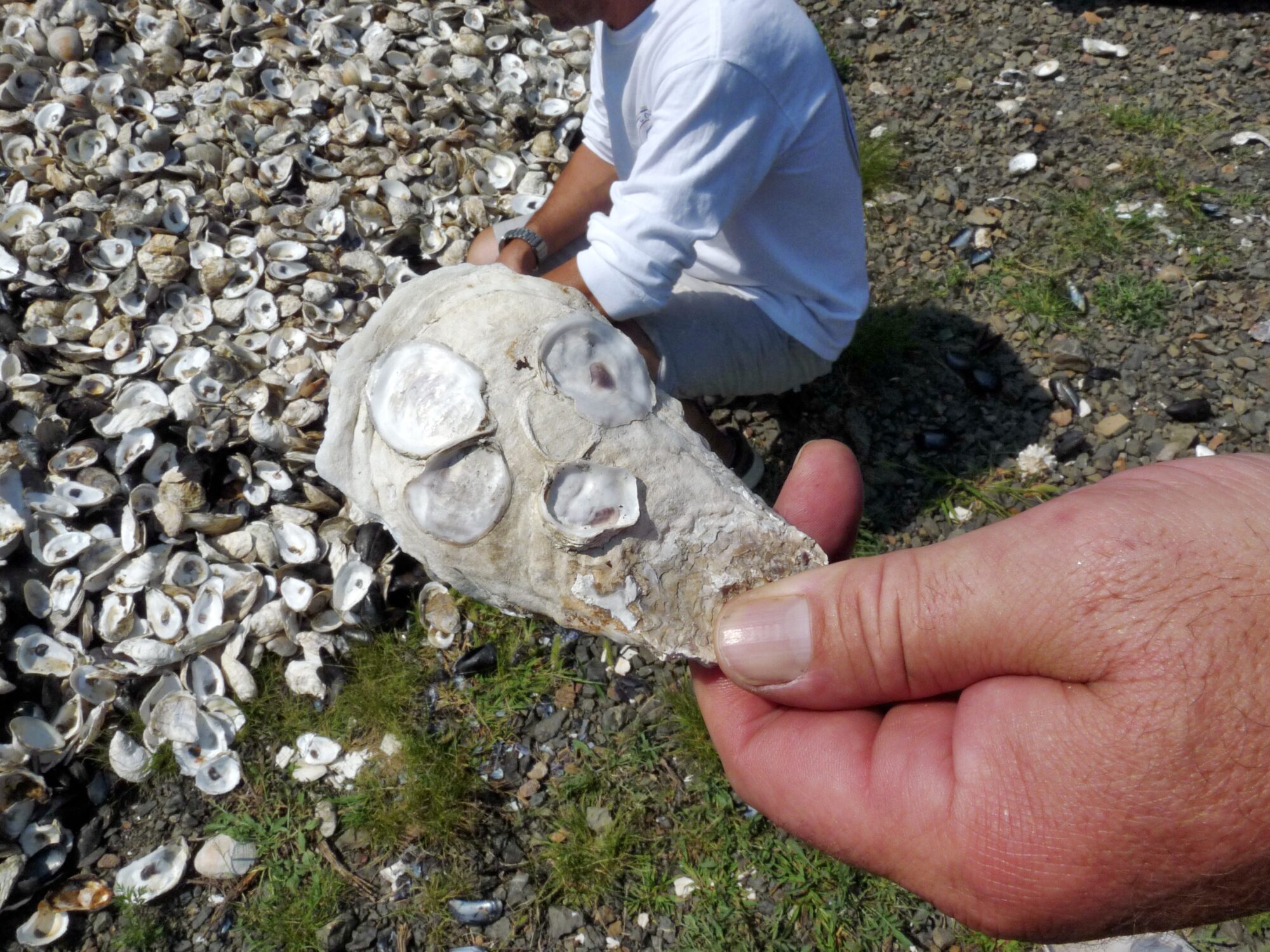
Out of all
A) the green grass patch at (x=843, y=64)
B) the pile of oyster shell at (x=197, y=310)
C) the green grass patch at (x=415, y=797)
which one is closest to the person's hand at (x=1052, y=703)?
the green grass patch at (x=415, y=797)

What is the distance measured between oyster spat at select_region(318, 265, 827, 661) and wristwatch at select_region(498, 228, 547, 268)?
1464 mm

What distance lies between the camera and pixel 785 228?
276 centimetres

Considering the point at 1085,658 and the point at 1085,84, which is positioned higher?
the point at 1085,658

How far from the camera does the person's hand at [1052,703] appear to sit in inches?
52.7

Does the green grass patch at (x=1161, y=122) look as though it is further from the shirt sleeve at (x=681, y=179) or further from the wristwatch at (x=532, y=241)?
the wristwatch at (x=532, y=241)

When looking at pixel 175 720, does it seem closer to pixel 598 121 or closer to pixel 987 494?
pixel 598 121

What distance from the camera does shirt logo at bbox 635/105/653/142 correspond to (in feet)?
8.26

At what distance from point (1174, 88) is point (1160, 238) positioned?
3.58ft

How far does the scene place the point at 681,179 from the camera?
228cm

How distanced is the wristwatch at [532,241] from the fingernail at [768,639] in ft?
6.75

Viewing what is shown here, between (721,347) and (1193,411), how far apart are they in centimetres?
184

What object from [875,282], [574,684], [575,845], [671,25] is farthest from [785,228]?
[575,845]

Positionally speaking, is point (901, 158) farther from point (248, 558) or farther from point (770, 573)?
point (248, 558)

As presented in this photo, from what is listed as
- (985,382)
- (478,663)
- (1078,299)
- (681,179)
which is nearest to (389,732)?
(478,663)
